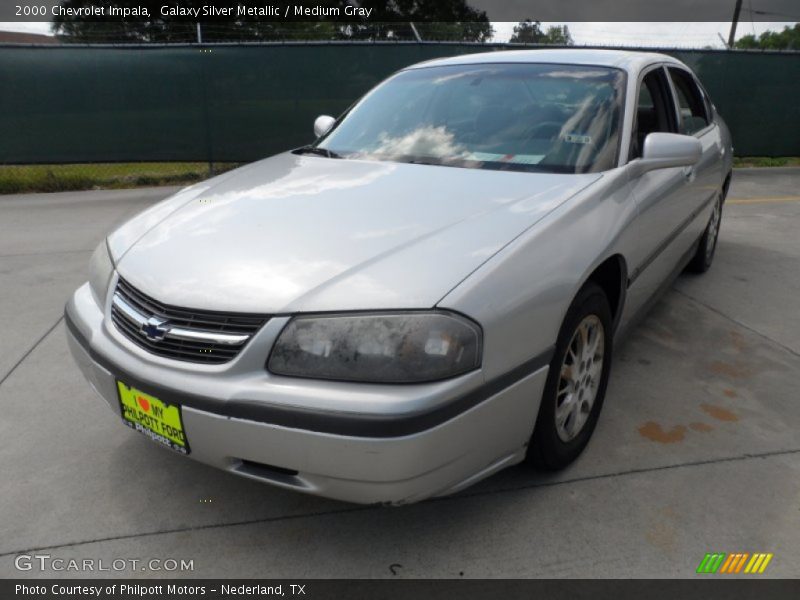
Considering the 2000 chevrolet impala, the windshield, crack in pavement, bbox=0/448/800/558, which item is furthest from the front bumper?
the windshield

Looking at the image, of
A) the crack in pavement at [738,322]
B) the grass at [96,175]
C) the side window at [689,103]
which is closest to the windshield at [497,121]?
the side window at [689,103]

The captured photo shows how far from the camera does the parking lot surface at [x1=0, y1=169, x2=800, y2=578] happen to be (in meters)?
2.03

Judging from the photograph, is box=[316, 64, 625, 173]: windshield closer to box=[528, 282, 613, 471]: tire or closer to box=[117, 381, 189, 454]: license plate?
box=[528, 282, 613, 471]: tire

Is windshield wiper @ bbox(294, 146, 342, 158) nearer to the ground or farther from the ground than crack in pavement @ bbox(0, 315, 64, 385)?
farther from the ground

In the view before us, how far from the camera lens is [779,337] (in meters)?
3.72

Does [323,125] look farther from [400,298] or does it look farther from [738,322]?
[738,322]

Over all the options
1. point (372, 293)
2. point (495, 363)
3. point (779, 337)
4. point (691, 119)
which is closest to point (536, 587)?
point (495, 363)

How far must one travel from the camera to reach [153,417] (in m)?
1.96

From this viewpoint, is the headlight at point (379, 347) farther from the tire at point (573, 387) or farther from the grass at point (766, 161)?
the grass at point (766, 161)

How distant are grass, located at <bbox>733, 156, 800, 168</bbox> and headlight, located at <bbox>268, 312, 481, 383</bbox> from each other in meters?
11.1

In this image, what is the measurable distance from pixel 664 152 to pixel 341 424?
1.90 meters

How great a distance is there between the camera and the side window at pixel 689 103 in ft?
12.5

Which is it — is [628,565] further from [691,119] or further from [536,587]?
[691,119]

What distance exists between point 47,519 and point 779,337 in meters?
3.71
